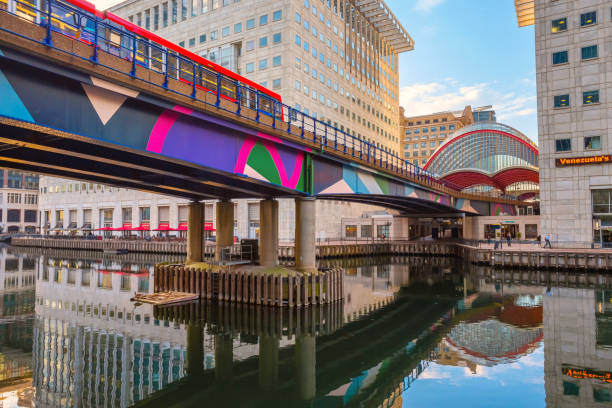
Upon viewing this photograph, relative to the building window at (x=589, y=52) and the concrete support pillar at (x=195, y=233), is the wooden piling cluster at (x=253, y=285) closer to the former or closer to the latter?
the concrete support pillar at (x=195, y=233)

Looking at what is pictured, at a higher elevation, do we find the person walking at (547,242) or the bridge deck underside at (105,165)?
the bridge deck underside at (105,165)

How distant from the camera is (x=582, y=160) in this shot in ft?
153

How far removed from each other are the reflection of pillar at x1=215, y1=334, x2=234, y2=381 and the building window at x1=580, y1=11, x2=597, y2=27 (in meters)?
53.2

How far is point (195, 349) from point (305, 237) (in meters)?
10.3

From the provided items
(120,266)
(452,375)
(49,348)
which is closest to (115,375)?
(49,348)

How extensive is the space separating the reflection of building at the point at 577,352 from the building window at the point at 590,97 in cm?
2874

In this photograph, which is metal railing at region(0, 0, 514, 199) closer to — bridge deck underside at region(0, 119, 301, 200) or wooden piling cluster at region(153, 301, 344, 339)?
bridge deck underside at region(0, 119, 301, 200)

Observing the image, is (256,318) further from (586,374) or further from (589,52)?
(589,52)

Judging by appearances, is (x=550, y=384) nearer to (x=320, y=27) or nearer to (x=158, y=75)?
(x=158, y=75)

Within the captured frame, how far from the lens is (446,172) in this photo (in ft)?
346

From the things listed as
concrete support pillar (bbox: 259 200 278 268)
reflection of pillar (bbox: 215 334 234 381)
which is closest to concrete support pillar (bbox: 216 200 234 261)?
concrete support pillar (bbox: 259 200 278 268)

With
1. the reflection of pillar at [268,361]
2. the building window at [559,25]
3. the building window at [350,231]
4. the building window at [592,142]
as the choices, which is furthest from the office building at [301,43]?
the reflection of pillar at [268,361]

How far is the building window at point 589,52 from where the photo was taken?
4666 cm

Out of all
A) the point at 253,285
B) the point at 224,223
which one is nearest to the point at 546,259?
the point at 253,285
